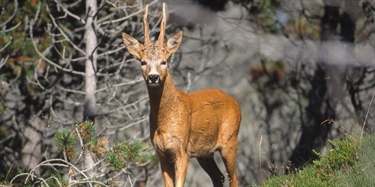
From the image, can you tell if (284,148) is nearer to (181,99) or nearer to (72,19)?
(72,19)

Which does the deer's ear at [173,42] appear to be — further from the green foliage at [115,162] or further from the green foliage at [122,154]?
the green foliage at [115,162]

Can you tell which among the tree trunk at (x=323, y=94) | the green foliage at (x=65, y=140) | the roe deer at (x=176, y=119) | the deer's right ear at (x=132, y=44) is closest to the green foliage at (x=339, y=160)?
the roe deer at (x=176, y=119)

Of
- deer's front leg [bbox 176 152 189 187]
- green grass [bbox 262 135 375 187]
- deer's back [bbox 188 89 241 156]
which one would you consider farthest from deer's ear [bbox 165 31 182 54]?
green grass [bbox 262 135 375 187]

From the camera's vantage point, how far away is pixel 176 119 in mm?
8266

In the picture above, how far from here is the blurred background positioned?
11711 millimetres

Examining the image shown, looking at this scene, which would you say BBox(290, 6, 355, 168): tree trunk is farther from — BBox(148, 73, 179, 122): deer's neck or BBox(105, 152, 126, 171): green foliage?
BBox(105, 152, 126, 171): green foliage

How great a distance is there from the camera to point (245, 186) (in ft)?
39.7

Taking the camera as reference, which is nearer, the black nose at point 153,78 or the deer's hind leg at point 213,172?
the black nose at point 153,78

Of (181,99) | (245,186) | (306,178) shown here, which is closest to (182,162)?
(181,99)

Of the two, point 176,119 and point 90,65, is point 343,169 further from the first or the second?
point 90,65

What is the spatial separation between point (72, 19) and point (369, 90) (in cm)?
363

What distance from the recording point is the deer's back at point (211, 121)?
8.69 meters

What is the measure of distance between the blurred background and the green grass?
307 cm

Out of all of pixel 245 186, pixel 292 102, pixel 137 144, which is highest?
pixel 137 144
